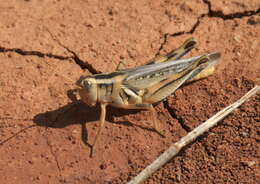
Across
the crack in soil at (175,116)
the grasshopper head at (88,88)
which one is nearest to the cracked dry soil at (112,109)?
the crack in soil at (175,116)

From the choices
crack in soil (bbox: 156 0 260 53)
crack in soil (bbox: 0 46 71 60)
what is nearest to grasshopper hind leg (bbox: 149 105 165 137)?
crack in soil (bbox: 156 0 260 53)

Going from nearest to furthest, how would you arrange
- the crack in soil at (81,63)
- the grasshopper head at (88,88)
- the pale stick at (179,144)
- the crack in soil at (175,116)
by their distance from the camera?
1. the pale stick at (179,144)
2. the grasshopper head at (88,88)
3. the crack in soil at (175,116)
4. the crack in soil at (81,63)

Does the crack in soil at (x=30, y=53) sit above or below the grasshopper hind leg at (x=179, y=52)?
below

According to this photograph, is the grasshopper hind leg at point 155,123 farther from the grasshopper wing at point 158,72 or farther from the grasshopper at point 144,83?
the grasshopper wing at point 158,72

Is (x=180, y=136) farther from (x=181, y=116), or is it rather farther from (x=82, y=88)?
(x=82, y=88)

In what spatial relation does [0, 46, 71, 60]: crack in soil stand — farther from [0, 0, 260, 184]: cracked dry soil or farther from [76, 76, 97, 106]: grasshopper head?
[76, 76, 97, 106]: grasshopper head
